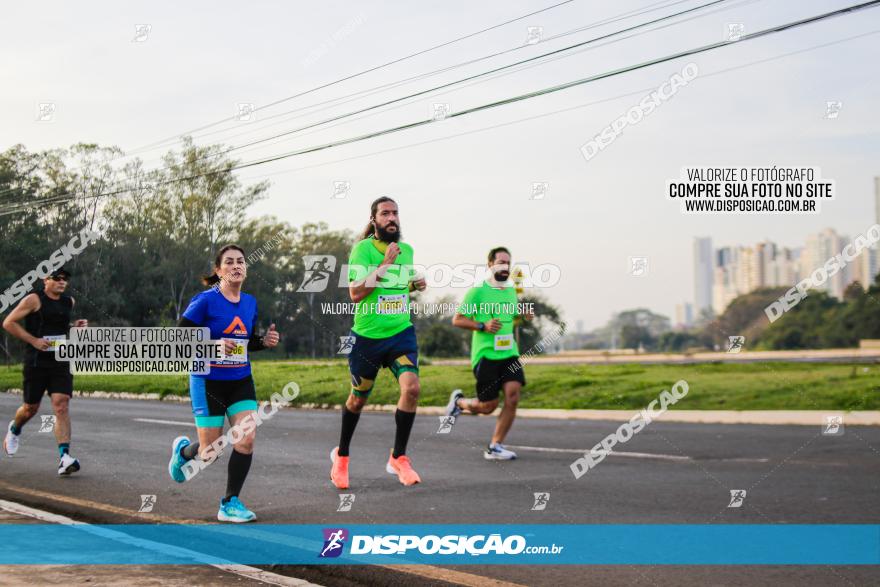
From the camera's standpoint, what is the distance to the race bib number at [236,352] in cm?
665

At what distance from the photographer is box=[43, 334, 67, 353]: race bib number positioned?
976 centimetres

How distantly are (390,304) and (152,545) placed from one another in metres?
2.83

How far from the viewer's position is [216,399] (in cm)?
671

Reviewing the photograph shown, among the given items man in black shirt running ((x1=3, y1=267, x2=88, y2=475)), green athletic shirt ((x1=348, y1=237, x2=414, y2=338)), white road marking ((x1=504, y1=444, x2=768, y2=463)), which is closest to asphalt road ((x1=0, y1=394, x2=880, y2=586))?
white road marking ((x1=504, y1=444, x2=768, y2=463))

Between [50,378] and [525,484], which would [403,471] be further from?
[50,378]

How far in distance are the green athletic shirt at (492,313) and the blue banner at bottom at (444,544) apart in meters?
3.96

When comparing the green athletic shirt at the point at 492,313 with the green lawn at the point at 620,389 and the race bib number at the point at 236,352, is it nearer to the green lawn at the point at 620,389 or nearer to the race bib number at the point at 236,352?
the race bib number at the point at 236,352

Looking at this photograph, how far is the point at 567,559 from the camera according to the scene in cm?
563

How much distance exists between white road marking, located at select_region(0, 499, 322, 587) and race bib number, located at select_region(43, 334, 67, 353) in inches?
94.3

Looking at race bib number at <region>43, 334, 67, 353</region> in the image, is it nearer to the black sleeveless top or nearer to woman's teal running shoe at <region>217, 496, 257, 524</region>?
the black sleeveless top

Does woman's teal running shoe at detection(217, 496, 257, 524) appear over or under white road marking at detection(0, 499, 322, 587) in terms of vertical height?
over

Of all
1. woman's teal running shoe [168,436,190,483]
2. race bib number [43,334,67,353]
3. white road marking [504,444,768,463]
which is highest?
race bib number [43,334,67,353]

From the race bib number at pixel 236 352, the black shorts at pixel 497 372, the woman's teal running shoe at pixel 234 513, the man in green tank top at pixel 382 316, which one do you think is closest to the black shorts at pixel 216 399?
the race bib number at pixel 236 352

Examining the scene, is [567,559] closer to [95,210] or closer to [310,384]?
[310,384]
